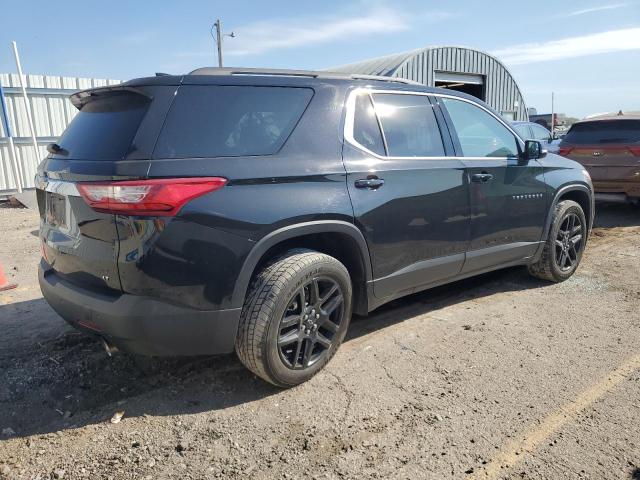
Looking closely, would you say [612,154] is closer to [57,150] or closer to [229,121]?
[229,121]

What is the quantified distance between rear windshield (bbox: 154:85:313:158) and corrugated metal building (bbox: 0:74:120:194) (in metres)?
10.4

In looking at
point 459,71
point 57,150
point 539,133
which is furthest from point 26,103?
point 459,71

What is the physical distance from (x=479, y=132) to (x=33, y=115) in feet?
36.3

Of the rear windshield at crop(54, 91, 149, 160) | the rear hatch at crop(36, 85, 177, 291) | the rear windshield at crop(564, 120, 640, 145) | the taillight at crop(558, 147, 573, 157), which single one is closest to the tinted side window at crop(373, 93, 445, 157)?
the rear hatch at crop(36, 85, 177, 291)

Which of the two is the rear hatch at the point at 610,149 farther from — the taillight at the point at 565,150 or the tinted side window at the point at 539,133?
the tinted side window at the point at 539,133

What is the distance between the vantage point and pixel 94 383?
128 inches

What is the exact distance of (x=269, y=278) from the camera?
2873 millimetres

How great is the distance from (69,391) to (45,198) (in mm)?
1193

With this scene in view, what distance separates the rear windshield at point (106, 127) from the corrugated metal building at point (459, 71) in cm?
1647

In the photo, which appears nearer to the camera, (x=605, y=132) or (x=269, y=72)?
(x=269, y=72)

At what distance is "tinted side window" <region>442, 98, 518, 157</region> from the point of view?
4.13 m

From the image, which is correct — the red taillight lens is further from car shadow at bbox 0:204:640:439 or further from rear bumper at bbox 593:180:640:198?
rear bumper at bbox 593:180:640:198

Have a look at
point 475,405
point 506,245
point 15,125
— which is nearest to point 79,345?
point 475,405

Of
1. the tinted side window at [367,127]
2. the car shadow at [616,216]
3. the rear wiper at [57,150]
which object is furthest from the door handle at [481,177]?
the car shadow at [616,216]
